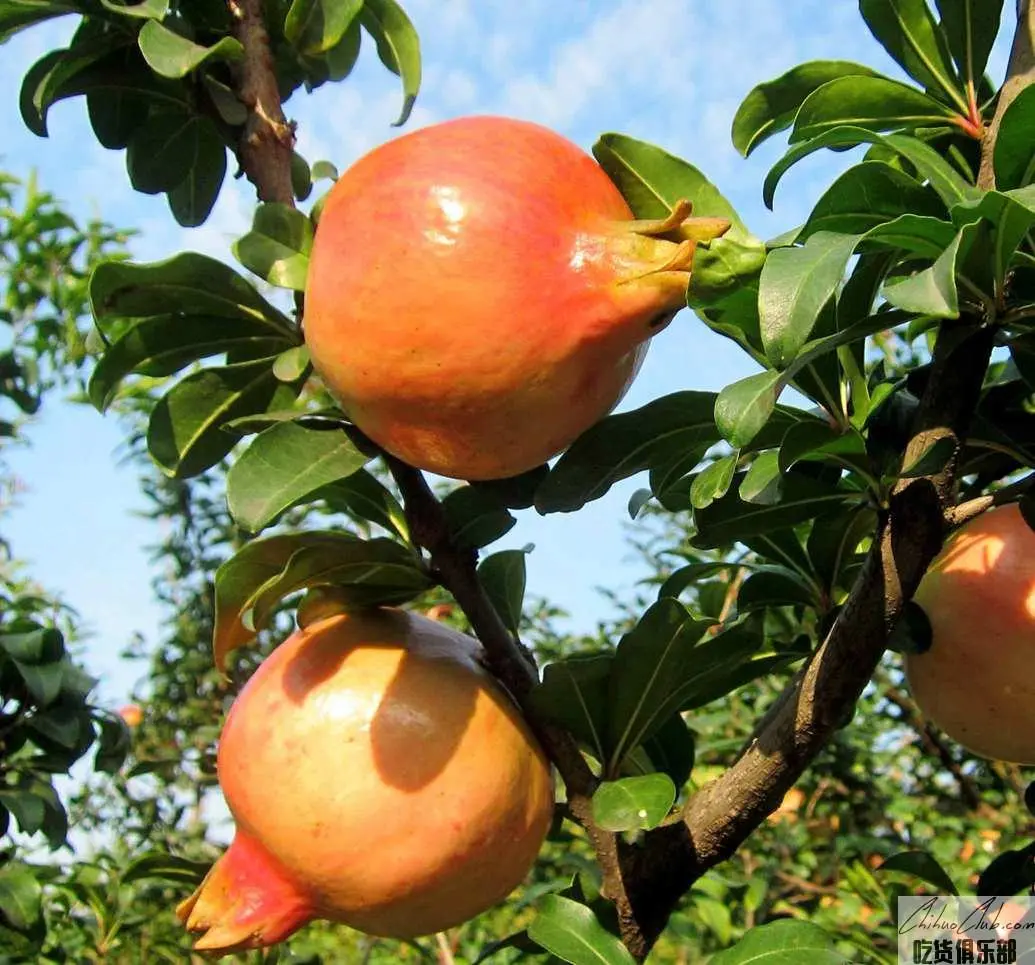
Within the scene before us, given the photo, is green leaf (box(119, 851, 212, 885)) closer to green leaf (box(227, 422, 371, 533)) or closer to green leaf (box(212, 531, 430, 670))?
green leaf (box(212, 531, 430, 670))

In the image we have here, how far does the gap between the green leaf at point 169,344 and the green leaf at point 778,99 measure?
1.29 feet

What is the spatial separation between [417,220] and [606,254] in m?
0.12

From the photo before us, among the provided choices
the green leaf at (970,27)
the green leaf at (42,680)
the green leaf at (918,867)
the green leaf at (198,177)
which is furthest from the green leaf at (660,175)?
the green leaf at (42,680)

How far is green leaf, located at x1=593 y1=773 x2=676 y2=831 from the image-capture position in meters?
0.78

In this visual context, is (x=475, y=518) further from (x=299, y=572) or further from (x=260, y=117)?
(x=260, y=117)

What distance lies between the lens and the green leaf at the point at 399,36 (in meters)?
1.03

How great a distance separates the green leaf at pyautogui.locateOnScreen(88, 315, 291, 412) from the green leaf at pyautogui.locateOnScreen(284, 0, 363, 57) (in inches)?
9.7

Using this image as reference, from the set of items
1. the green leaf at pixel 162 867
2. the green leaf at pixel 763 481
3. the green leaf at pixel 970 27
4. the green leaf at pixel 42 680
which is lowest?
the green leaf at pixel 42 680

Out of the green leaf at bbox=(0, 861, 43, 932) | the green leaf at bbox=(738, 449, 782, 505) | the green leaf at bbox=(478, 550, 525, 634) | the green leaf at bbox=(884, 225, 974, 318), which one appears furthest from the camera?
the green leaf at bbox=(0, 861, 43, 932)

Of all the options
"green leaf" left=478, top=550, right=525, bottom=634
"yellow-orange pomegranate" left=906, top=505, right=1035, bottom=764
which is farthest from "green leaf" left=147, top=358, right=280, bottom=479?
"yellow-orange pomegranate" left=906, top=505, right=1035, bottom=764

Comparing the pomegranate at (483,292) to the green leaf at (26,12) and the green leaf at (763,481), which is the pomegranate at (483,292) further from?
the green leaf at (26,12)

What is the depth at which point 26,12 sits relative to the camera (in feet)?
3.09

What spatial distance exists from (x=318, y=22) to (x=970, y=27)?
0.51m

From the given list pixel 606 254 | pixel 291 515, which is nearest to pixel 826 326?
pixel 606 254
